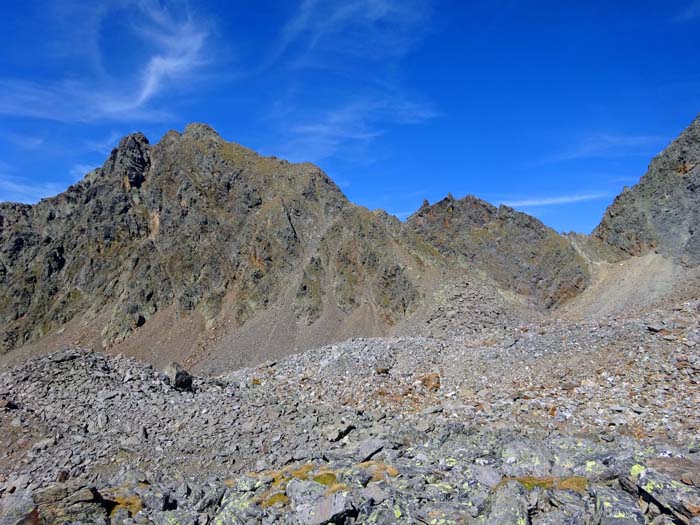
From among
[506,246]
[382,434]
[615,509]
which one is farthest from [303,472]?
[506,246]

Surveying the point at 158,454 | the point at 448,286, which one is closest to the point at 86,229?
the point at 448,286

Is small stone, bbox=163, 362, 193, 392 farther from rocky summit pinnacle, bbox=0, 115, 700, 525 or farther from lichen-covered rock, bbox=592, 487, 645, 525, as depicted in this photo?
lichen-covered rock, bbox=592, 487, 645, 525

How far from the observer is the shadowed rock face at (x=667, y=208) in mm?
58562

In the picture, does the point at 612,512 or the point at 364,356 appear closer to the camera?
the point at 612,512

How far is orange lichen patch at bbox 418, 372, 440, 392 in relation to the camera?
26.0 m

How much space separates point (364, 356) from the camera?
31.6 metres

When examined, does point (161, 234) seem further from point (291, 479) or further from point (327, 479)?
point (327, 479)

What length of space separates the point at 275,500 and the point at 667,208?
227 feet

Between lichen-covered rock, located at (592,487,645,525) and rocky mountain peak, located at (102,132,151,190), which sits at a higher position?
rocky mountain peak, located at (102,132,151,190)

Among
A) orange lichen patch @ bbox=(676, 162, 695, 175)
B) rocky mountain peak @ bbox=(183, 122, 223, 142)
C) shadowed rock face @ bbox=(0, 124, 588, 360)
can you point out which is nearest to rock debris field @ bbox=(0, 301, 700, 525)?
shadowed rock face @ bbox=(0, 124, 588, 360)

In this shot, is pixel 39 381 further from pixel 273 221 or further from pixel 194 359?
pixel 273 221

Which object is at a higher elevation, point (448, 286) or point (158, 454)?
point (448, 286)

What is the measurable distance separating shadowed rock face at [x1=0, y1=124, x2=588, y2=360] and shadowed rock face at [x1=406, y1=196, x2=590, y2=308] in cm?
23

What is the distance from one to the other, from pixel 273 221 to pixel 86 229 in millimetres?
39158
